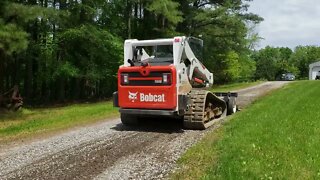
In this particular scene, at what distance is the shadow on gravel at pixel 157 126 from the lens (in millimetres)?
11609

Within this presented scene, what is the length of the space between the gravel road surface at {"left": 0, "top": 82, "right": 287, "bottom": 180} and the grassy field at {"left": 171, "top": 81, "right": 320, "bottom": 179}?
53 cm

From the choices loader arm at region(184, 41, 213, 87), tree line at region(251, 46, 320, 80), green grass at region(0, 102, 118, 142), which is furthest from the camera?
tree line at region(251, 46, 320, 80)

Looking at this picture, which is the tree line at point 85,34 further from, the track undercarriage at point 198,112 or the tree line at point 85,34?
the track undercarriage at point 198,112

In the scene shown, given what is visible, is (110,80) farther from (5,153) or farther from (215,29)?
(5,153)

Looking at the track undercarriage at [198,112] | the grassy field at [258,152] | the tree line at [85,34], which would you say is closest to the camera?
the grassy field at [258,152]

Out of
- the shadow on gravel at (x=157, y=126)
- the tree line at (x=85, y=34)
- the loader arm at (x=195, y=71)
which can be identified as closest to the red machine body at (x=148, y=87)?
the shadow on gravel at (x=157, y=126)

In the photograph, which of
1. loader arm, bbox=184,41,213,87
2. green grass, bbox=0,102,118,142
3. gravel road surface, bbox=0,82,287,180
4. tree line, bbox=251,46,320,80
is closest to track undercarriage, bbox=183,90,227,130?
gravel road surface, bbox=0,82,287,180

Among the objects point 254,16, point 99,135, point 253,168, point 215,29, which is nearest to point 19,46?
point 99,135

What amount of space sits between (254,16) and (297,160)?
106ft

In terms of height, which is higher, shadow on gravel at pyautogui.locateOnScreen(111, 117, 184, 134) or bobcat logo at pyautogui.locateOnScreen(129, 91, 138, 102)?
bobcat logo at pyautogui.locateOnScreen(129, 91, 138, 102)

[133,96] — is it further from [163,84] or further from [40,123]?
[40,123]

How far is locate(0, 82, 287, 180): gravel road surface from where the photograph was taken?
707 cm

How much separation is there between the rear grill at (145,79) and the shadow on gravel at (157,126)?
1367mm

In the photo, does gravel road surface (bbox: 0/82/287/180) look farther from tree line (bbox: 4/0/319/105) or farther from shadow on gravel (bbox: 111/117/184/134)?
tree line (bbox: 4/0/319/105)
